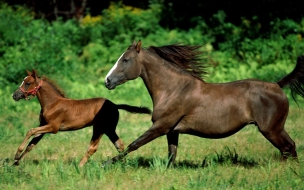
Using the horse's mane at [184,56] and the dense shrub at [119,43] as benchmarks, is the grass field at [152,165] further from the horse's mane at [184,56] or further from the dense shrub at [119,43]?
the dense shrub at [119,43]

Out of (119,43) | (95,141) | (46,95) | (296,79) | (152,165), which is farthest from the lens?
(119,43)

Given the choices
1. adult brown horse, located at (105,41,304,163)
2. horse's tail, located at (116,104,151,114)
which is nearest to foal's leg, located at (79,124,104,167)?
horse's tail, located at (116,104,151,114)

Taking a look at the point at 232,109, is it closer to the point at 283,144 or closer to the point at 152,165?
the point at 283,144

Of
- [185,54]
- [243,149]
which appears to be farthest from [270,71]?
[185,54]

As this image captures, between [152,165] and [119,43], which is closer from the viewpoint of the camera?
[152,165]

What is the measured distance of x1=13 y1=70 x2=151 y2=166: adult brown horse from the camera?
9188mm

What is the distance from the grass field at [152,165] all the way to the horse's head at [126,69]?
1084mm

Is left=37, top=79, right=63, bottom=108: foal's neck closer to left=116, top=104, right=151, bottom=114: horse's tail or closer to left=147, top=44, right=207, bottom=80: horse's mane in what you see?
left=116, top=104, right=151, bottom=114: horse's tail

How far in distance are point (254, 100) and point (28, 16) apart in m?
13.5

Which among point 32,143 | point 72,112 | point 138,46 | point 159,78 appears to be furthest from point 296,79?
point 32,143

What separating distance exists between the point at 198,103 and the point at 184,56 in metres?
0.80

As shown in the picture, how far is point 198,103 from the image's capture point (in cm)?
830

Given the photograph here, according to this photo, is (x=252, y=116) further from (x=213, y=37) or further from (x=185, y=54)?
(x=213, y=37)

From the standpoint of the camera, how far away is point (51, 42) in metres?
17.8
